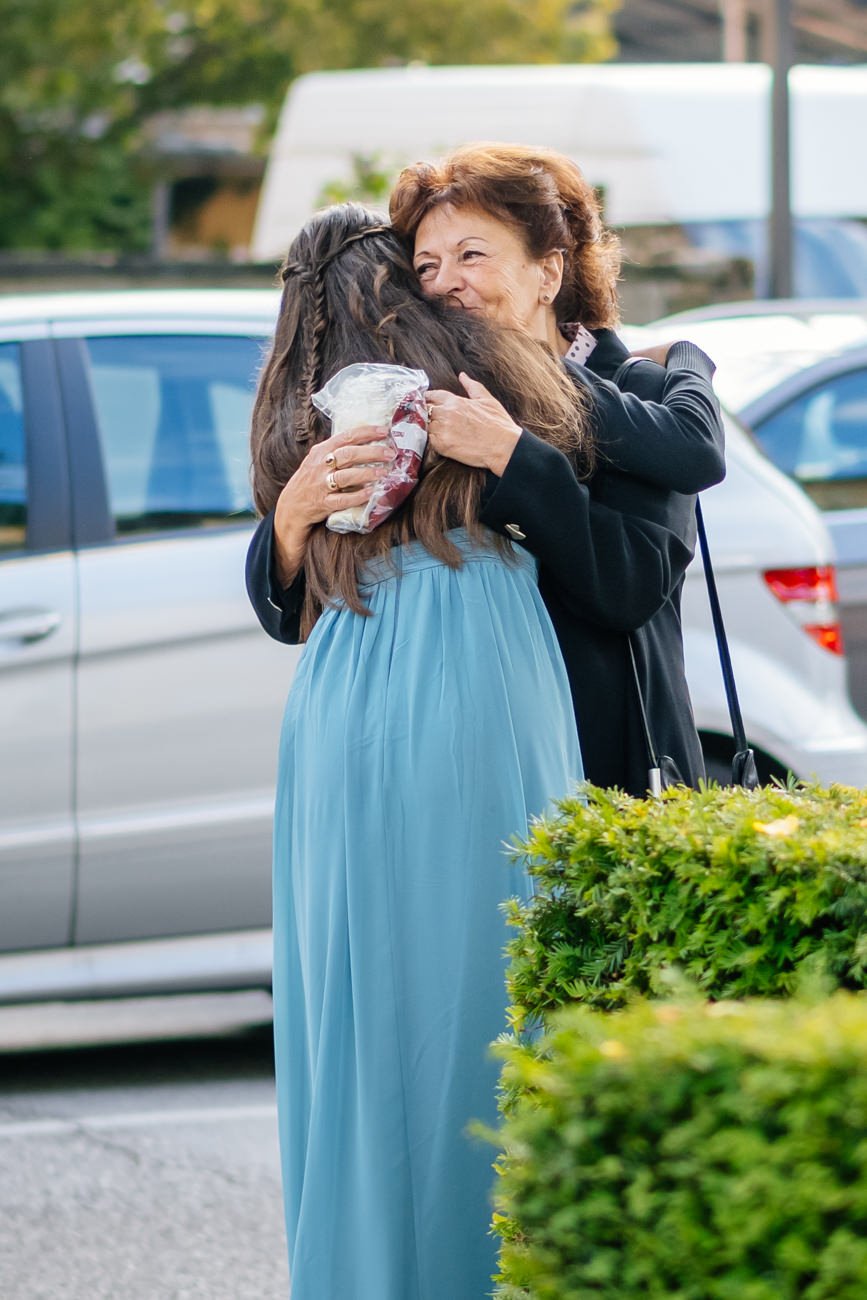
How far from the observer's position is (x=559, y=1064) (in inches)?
60.1

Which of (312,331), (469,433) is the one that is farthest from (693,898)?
(312,331)

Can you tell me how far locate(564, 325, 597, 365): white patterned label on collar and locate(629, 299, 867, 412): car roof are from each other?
277 cm

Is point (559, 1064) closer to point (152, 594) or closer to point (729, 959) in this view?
point (729, 959)

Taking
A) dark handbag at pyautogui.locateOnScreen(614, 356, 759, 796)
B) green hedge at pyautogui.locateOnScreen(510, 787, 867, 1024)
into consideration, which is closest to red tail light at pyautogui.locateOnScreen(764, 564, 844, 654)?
dark handbag at pyautogui.locateOnScreen(614, 356, 759, 796)

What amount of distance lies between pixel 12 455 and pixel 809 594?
2.00m

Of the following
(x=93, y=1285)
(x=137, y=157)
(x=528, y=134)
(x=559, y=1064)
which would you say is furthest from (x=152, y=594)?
(x=137, y=157)

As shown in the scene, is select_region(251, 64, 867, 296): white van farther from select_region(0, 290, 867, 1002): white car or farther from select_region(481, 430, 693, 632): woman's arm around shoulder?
select_region(481, 430, 693, 632): woman's arm around shoulder

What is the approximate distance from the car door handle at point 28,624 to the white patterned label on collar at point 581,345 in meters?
2.02

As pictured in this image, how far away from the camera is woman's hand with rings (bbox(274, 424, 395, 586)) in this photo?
8.32 ft

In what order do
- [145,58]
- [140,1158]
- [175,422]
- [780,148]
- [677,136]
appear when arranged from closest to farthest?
1. [140,1158]
2. [175,422]
3. [780,148]
4. [677,136]
5. [145,58]

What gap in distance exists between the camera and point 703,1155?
4.73ft

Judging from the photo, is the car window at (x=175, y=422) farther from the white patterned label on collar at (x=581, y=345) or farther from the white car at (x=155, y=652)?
the white patterned label on collar at (x=581, y=345)

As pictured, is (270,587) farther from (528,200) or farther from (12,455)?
(12,455)

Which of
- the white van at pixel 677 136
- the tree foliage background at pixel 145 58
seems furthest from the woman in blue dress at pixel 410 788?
the tree foliage background at pixel 145 58
